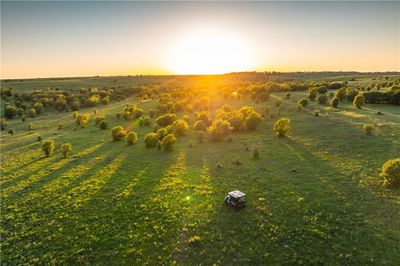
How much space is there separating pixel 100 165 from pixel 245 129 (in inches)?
954

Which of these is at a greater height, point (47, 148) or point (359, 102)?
point (359, 102)

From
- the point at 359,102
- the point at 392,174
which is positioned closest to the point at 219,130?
the point at 392,174

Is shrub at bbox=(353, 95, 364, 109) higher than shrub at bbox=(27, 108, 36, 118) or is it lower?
higher

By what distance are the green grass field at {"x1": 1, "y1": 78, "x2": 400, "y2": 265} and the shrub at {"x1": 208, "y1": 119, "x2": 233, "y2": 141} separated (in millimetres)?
2837

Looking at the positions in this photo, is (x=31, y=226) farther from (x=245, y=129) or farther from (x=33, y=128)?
(x=33, y=128)

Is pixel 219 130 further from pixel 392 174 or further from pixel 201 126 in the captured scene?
pixel 392 174

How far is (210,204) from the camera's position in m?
21.0

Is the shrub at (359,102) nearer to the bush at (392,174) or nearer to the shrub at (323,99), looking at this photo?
the shrub at (323,99)

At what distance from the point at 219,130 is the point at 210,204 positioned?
20.2 m

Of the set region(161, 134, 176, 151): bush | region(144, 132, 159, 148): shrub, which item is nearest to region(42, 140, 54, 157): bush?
region(144, 132, 159, 148): shrub

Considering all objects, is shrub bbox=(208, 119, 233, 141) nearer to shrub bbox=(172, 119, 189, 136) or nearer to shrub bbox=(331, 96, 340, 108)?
shrub bbox=(172, 119, 189, 136)

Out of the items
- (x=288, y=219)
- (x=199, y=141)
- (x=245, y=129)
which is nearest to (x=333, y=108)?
(x=245, y=129)

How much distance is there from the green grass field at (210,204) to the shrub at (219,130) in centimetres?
284

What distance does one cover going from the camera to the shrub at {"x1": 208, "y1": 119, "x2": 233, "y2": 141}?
1558 inches
